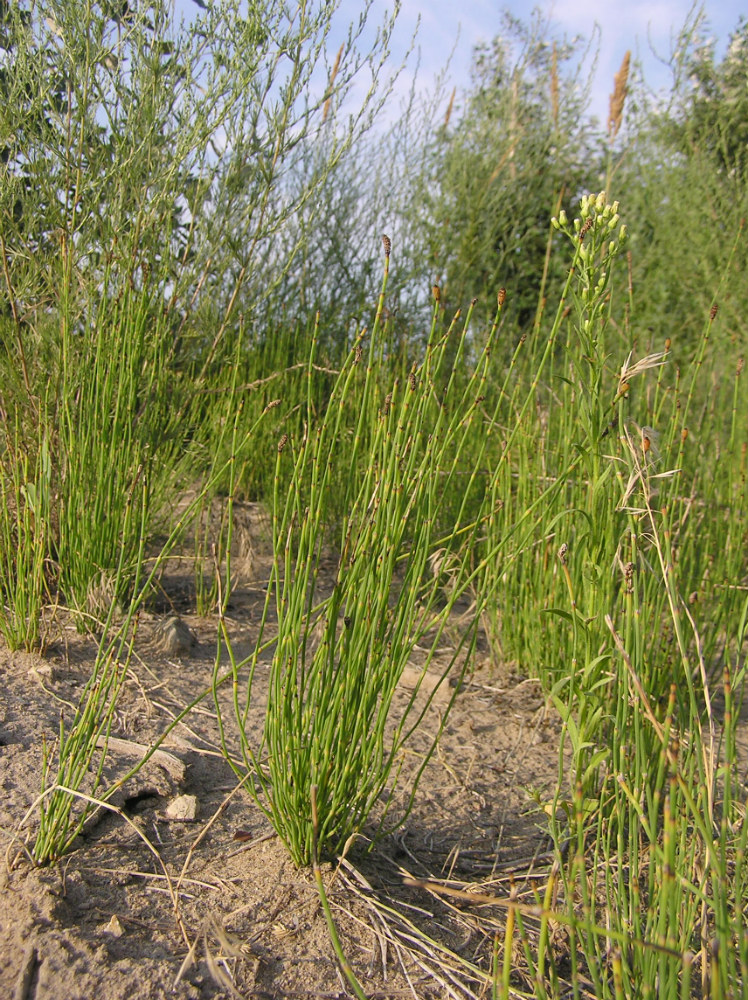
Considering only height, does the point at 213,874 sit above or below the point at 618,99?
below

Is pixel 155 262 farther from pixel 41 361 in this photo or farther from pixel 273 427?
pixel 273 427

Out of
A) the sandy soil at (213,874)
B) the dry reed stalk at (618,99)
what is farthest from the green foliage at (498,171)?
the sandy soil at (213,874)

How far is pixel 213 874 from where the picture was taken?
1455 mm

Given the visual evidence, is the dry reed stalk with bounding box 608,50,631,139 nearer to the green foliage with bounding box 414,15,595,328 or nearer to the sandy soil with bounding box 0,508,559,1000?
the green foliage with bounding box 414,15,595,328

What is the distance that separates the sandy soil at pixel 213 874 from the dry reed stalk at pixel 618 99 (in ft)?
11.4

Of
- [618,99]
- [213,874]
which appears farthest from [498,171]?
[213,874]

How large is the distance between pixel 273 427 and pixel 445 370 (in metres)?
1.30

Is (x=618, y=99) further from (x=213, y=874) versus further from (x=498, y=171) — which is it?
(x=213, y=874)

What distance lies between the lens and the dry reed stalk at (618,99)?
433 cm

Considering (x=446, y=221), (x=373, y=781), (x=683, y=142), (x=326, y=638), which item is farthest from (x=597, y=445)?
(x=683, y=142)

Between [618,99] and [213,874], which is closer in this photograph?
[213,874]

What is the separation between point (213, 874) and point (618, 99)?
14.0 feet

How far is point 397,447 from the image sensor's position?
140 centimetres

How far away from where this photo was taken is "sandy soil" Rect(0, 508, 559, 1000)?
122 centimetres
